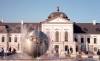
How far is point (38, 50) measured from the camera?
22.4 m

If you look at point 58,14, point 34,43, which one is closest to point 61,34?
point 58,14

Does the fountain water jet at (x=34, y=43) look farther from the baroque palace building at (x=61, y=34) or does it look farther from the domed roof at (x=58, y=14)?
the domed roof at (x=58, y=14)

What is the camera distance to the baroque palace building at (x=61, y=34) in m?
70.8

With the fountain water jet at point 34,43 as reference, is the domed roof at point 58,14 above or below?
above

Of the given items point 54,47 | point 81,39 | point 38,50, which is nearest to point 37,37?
point 38,50

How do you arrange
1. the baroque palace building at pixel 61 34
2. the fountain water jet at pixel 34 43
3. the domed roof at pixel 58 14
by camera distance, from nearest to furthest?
the fountain water jet at pixel 34 43
the baroque palace building at pixel 61 34
the domed roof at pixel 58 14

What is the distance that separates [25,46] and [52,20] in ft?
164

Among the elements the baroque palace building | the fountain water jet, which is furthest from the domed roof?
the fountain water jet

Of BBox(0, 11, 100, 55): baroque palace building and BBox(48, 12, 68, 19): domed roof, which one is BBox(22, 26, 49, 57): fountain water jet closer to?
BBox(0, 11, 100, 55): baroque palace building

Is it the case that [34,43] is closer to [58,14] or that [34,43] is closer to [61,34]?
[61,34]

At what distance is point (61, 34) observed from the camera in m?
72.6

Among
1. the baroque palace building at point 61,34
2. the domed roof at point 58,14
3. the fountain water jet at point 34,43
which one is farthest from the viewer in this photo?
the domed roof at point 58,14

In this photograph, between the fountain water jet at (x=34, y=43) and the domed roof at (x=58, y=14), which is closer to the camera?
the fountain water jet at (x=34, y=43)

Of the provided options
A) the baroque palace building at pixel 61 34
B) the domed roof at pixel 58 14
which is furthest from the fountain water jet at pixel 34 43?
the domed roof at pixel 58 14
